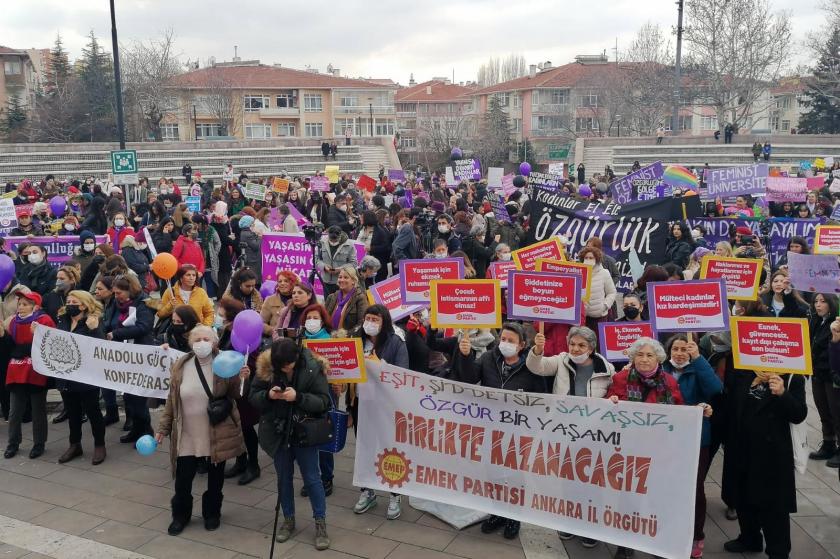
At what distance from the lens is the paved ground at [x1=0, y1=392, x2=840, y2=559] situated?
5.51 meters

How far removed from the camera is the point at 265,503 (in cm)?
632

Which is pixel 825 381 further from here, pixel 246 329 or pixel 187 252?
pixel 187 252

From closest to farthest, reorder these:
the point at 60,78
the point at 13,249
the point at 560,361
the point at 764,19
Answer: the point at 560,361
the point at 13,249
the point at 764,19
the point at 60,78

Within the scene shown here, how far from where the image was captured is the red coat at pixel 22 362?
284 inches

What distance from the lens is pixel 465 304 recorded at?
6.30 m

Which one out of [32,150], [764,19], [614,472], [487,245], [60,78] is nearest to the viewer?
[614,472]

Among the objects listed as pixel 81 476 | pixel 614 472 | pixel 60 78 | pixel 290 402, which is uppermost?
pixel 60 78

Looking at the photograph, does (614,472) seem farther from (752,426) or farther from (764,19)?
(764,19)

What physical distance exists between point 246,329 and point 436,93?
306ft

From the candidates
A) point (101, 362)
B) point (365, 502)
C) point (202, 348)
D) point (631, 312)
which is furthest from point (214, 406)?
point (631, 312)

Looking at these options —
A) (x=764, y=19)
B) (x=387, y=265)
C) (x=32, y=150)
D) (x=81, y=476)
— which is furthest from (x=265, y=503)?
(x=764, y=19)

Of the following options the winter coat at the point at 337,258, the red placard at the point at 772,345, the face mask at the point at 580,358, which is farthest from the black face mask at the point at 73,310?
the red placard at the point at 772,345

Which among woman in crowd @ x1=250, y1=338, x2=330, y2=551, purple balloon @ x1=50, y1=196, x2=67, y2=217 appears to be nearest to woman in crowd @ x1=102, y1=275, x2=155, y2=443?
woman in crowd @ x1=250, y1=338, x2=330, y2=551

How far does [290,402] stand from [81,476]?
2911 mm
